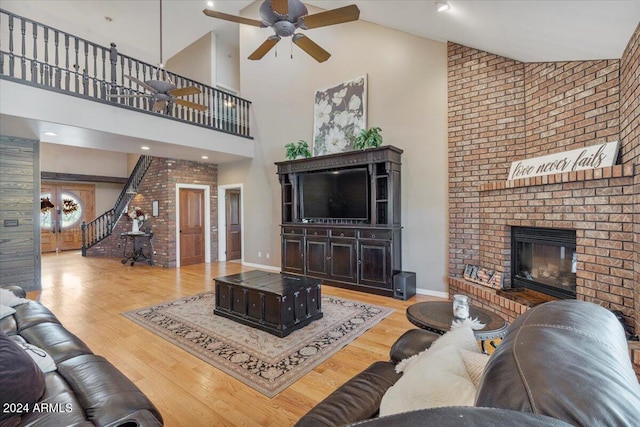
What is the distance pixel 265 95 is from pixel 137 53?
5.08 m

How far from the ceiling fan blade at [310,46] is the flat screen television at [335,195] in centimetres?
200

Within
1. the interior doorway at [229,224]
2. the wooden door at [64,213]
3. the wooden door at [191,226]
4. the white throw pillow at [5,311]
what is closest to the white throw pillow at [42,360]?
the white throw pillow at [5,311]

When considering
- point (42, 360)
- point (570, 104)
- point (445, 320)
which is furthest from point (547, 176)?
point (42, 360)

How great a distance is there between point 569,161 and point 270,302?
11.2ft

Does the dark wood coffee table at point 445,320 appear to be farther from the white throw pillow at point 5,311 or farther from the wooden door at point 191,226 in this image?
the wooden door at point 191,226

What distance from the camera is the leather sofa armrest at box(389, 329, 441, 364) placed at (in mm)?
1716

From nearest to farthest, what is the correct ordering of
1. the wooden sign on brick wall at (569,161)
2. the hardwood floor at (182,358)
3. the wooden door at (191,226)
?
1. the hardwood floor at (182,358)
2. the wooden sign on brick wall at (569,161)
3. the wooden door at (191,226)

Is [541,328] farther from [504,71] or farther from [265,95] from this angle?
[265,95]

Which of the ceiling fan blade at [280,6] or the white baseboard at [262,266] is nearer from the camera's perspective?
the ceiling fan blade at [280,6]

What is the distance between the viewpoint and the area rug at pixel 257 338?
2.50 meters

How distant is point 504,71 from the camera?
394 cm

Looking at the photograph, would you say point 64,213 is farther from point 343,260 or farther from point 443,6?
point 443,6

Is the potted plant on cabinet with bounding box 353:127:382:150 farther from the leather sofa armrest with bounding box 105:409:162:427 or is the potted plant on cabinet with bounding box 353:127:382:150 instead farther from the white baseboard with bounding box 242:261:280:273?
the leather sofa armrest with bounding box 105:409:162:427

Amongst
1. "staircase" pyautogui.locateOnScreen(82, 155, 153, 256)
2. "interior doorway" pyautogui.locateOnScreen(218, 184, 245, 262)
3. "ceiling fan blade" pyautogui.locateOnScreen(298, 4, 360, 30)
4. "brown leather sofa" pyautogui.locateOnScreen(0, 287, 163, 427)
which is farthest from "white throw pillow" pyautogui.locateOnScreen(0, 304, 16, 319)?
"staircase" pyautogui.locateOnScreen(82, 155, 153, 256)
